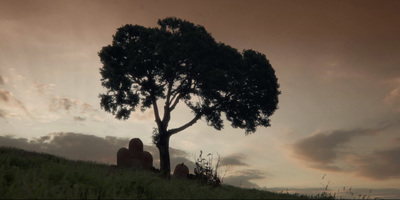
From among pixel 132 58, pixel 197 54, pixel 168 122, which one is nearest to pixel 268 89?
pixel 197 54

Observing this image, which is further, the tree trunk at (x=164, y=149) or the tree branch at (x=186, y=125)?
the tree branch at (x=186, y=125)

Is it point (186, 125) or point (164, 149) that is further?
point (186, 125)

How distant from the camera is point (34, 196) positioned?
267 inches

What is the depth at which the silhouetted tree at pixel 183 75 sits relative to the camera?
27.9 meters

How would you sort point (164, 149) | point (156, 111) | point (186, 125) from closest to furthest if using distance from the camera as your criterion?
point (164, 149)
point (156, 111)
point (186, 125)

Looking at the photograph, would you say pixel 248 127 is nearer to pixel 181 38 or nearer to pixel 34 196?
pixel 181 38

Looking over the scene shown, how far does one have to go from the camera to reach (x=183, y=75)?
30078 millimetres

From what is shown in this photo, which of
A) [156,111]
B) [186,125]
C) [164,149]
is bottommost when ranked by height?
[164,149]

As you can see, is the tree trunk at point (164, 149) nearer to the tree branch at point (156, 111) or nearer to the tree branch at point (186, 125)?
the tree branch at point (186, 125)

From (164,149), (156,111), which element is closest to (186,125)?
(156,111)

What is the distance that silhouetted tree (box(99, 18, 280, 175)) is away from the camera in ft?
91.6

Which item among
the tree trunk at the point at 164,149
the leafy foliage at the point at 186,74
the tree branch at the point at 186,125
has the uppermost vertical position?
the leafy foliage at the point at 186,74

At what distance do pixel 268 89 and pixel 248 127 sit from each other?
393cm

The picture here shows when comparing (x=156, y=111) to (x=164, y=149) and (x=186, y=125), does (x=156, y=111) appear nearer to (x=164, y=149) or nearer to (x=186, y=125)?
(x=186, y=125)
